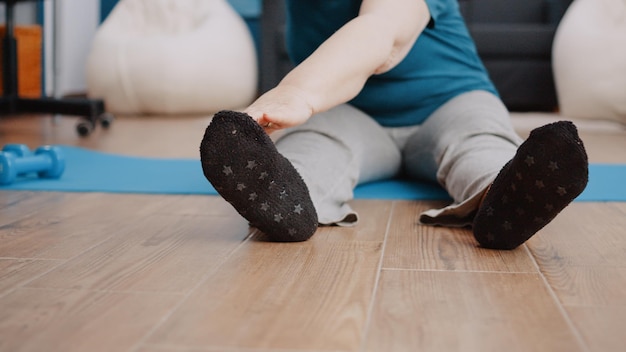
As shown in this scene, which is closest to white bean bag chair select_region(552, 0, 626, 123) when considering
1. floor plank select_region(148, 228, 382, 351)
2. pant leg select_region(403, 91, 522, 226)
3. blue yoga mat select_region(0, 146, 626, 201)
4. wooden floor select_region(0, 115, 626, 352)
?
blue yoga mat select_region(0, 146, 626, 201)

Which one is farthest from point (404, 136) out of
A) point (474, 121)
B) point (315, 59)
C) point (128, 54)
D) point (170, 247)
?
point (128, 54)

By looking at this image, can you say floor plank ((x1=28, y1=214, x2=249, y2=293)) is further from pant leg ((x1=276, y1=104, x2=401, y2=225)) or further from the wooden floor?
pant leg ((x1=276, y1=104, x2=401, y2=225))

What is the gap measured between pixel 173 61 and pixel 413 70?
6.27 feet

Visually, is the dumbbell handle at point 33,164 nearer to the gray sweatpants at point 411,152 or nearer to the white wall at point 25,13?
the gray sweatpants at point 411,152

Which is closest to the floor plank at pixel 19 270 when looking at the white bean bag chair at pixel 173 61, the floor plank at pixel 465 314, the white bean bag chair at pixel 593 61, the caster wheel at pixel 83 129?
the floor plank at pixel 465 314

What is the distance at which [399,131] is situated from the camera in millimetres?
1425

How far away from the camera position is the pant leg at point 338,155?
113 cm

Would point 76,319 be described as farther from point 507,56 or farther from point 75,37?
point 75,37

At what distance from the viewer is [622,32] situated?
2.65m

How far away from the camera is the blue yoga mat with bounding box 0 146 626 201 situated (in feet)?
4.54

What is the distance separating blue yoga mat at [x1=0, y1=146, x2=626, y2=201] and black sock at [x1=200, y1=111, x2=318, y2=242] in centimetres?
41

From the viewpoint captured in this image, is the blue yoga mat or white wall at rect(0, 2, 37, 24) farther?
white wall at rect(0, 2, 37, 24)

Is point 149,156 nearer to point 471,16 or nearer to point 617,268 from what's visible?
point 617,268

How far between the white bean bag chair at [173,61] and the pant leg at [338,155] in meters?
1.84
